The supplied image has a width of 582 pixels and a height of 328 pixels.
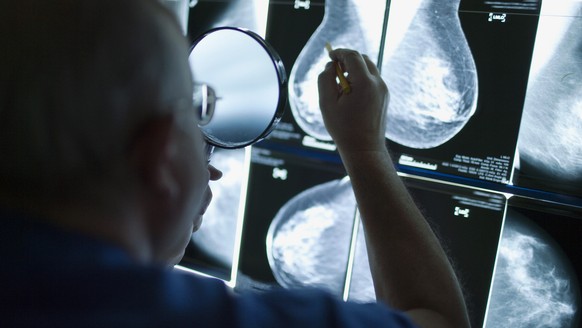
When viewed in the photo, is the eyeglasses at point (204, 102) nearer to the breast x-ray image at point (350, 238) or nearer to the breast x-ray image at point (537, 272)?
the breast x-ray image at point (350, 238)

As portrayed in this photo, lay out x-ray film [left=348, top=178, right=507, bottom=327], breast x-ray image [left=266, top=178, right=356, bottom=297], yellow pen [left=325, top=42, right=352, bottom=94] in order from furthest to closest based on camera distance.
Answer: breast x-ray image [left=266, top=178, right=356, bottom=297]
x-ray film [left=348, top=178, right=507, bottom=327]
yellow pen [left=325, top=42, right=352, bottom=94]

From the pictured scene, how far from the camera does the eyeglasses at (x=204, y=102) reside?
839mm

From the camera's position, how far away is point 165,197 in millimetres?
571

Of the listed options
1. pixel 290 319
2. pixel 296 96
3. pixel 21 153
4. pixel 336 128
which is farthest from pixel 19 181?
pixel 296 96

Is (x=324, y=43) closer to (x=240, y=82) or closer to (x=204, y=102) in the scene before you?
(x=240, y=82)

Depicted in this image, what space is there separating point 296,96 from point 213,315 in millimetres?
739

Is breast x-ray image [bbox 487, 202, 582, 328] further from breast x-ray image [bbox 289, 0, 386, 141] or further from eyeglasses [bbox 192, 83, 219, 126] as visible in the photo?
eyeglasses [bbox 192, 83, 219, 126]

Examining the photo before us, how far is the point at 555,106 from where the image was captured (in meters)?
1.00

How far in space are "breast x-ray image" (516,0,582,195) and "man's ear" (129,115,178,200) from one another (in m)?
0.69

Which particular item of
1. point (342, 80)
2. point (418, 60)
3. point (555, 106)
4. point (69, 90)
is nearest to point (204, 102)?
point (342, 80)

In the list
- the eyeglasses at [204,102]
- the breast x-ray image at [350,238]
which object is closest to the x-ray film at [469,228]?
the breast x-ray image at [350,238]

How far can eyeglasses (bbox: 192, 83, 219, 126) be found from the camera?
84 cm

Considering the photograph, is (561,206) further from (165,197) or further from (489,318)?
(165,197)

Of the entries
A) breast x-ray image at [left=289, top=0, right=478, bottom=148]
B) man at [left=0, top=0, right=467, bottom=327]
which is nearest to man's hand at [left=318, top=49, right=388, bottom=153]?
breast x-ray image at [left=289, top=0, right=478, bottom=148]
